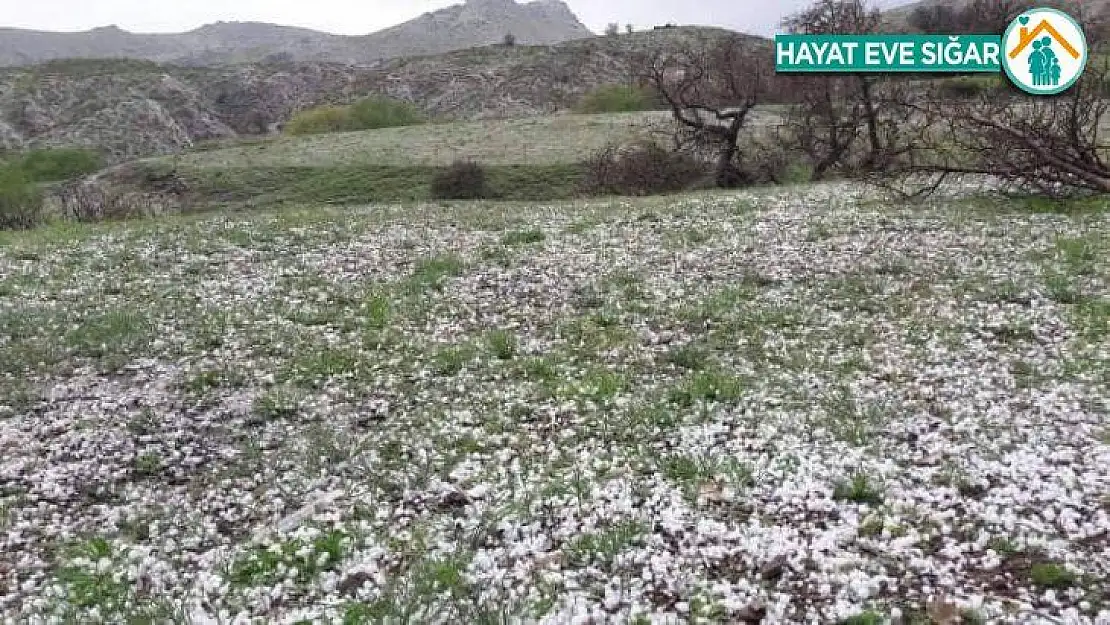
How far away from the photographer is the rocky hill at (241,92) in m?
147

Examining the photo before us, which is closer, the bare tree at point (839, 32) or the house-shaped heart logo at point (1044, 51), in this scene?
the house-shaped heart logo at point (1044, 51)

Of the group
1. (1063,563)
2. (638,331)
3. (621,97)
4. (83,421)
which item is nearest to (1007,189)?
(638,331)

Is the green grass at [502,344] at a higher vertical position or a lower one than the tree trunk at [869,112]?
lower

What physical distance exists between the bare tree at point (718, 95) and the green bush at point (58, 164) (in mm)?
63877

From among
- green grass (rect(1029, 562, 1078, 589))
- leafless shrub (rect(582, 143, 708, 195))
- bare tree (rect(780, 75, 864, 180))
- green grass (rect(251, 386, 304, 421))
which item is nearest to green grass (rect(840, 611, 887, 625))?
green grass (rect(1029, 562, 1078, 589))

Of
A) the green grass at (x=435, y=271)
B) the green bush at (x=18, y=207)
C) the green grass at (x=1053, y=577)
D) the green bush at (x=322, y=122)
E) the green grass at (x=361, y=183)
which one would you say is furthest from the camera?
the green bush at (x=322, y=122)

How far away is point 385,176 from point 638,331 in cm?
5016

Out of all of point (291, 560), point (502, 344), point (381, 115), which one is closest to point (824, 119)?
point (502, 344)

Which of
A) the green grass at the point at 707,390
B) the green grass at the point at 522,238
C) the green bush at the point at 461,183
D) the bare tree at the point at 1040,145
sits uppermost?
the bare tree at the point at 1040,145

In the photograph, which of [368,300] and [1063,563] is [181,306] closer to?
[368,300]

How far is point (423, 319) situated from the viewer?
16.0 meters

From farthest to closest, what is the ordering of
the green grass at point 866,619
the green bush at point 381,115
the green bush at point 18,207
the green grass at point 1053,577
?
1. the green bush at point 381,115
2. the green bush at point 18,207
3. the green grass at point 1053,577
4. the green grass at point 866,619

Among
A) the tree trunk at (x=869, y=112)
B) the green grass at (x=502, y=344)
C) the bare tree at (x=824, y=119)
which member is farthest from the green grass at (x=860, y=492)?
the bare tree at (x=824, y=119)

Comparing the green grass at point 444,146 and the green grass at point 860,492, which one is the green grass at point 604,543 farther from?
the green grass at point 444,146
